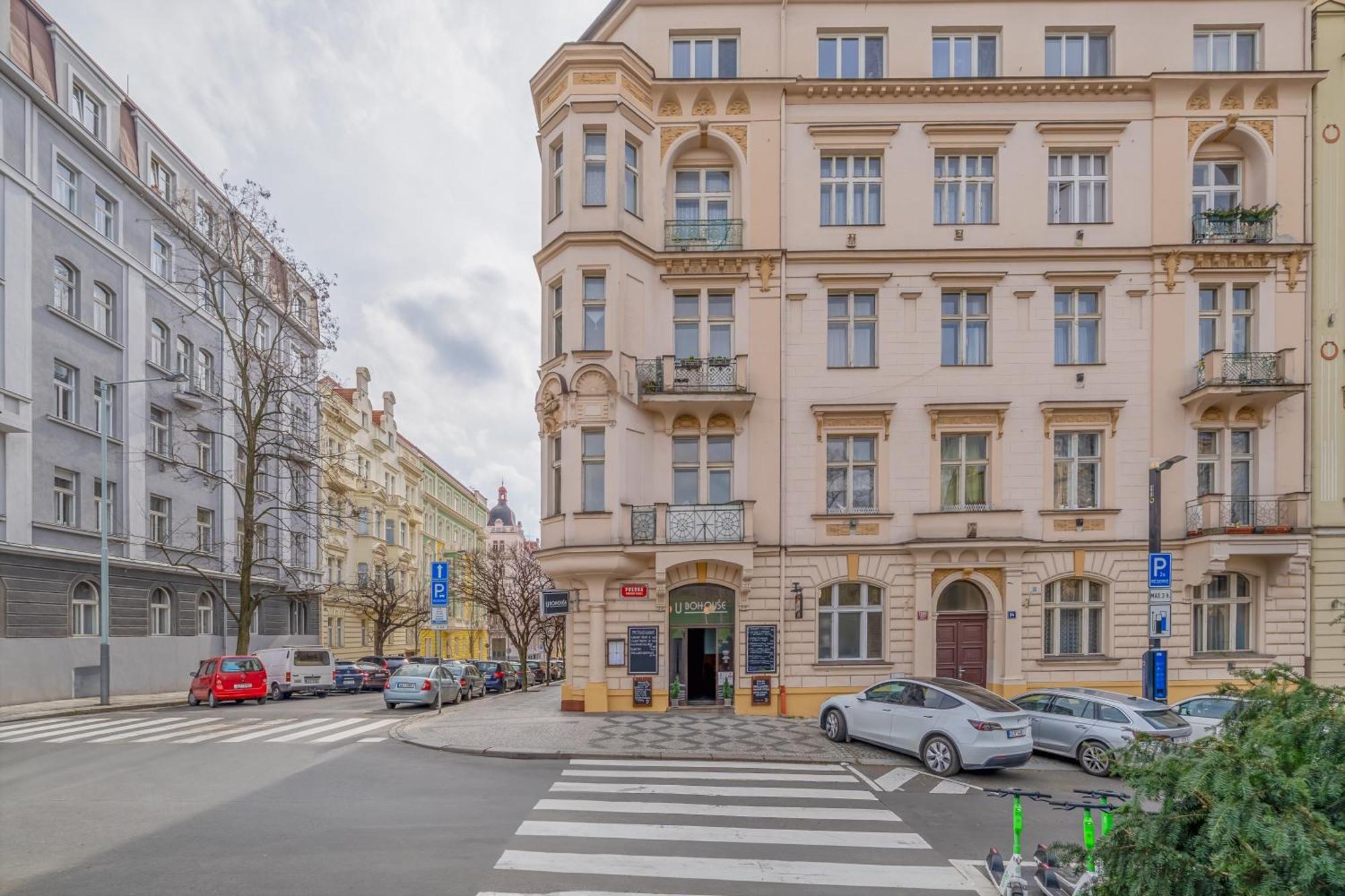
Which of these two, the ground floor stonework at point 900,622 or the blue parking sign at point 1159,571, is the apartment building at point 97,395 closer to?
the ground floor stonework at point 900,622

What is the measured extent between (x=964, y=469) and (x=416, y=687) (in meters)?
16.6

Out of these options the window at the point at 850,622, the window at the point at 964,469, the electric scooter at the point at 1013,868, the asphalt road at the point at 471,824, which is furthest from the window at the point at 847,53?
the electric scooter at the point at 1013,868

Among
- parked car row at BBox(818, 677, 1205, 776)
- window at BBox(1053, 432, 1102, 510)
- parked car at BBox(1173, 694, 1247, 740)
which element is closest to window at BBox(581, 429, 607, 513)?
parked car row at BBox(818, 677, 1205, 776)

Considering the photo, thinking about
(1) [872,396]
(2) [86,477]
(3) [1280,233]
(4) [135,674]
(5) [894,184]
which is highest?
(5) [894,184]

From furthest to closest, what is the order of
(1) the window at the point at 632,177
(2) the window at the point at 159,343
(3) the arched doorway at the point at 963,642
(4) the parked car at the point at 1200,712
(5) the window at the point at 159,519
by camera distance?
(2) the window at the point at 159,343, (5) the window at the point at 159,519, (1) the window at the point at 632,177, (3) the arched doorway at the point at 963,642, (4) the parked car at the point at 1200,712

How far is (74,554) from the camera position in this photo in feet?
81.7

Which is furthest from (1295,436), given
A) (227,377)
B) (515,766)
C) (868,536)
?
(227,377)

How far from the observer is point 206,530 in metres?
33.2

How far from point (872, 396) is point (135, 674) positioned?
2750 centimetres

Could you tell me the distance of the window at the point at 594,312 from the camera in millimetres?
18984

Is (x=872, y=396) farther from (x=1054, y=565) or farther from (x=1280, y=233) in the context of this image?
(x=1280, y=233)

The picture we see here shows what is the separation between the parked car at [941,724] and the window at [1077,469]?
8407 mm

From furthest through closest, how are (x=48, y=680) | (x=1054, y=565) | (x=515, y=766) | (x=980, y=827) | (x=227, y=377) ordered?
(x=227, y=377) → (x=48, y=680) → (x=1054, y=565) → (x=515, y=766) → (x=980, y=827)

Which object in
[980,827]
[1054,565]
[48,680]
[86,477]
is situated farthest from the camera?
[86,477]
